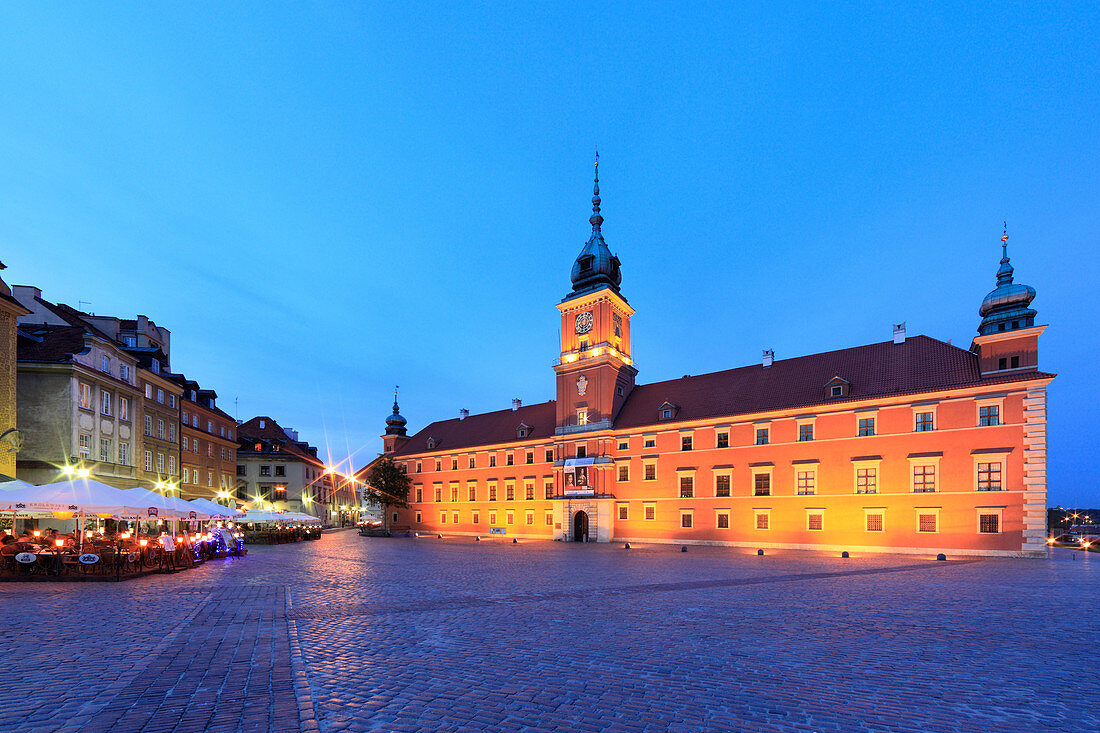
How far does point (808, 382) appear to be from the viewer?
130 feet

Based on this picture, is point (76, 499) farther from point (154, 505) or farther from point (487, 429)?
point (487, 429)

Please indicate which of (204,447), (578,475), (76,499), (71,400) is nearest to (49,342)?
(71,400)

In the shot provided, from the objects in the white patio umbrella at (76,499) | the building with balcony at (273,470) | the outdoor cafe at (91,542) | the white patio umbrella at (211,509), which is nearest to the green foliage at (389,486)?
the building with balcony at (273,470)


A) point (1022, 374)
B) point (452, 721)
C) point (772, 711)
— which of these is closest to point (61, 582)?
point (452, 721)

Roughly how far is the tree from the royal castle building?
530cm

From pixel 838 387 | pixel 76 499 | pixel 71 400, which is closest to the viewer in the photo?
pixel 76 499

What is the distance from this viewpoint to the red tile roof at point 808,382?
3403 cm

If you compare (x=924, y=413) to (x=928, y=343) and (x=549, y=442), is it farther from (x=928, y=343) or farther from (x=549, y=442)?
(x=549, y=442)

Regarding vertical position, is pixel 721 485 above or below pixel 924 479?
below

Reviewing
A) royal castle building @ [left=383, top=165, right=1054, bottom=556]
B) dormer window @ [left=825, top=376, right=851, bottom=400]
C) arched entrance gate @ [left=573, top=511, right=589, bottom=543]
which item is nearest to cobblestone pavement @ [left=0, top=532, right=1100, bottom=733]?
royal castle building @ [left=383, top=165, right=1054, bottom=556]

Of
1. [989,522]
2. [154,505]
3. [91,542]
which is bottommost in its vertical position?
[989,522]

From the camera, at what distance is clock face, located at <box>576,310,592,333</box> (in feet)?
167

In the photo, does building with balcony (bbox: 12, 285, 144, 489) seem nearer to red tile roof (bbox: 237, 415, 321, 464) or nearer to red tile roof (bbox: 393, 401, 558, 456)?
red tile roof (bbox: 393, 401, 558, 456)

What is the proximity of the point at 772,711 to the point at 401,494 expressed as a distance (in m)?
58.8
